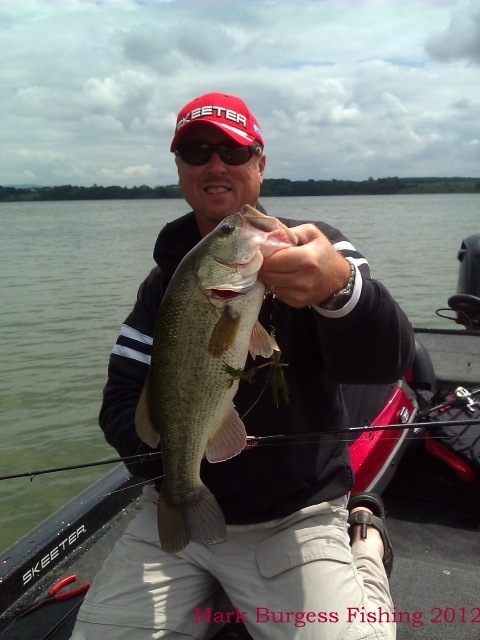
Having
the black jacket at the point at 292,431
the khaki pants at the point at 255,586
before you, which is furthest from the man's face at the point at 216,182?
the khaki pants at the point at 255,586

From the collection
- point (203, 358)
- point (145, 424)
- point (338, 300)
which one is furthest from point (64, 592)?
point (338, 300)

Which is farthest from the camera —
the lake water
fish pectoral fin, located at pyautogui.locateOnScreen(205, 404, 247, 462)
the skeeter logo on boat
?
the lake water

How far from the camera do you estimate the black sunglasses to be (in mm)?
2859

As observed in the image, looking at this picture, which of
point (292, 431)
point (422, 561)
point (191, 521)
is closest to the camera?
point (191, 521)

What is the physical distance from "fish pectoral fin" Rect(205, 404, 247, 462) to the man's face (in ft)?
3.72

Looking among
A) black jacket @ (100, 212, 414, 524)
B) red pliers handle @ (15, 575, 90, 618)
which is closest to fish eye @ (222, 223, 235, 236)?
black jacket @ (100, 212, 414, 524)

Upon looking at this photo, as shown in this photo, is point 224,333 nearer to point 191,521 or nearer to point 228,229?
point 228,229

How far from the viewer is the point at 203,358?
2080mm

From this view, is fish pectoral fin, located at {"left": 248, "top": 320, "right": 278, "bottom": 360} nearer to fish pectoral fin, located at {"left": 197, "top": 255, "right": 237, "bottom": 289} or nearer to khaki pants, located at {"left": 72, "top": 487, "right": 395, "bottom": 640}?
fish pectoral fin, located at {"left": 197, "top": 255, "right": 237, "bottom": 289}

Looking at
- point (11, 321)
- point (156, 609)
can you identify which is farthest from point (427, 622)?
point (11, 321)

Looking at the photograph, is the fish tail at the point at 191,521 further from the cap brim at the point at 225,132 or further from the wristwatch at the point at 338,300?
the cap brim at the point at 225,132

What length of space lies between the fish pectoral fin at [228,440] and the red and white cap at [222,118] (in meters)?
1.38

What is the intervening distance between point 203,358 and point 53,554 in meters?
2.00

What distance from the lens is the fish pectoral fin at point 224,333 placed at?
1975 millimetres
